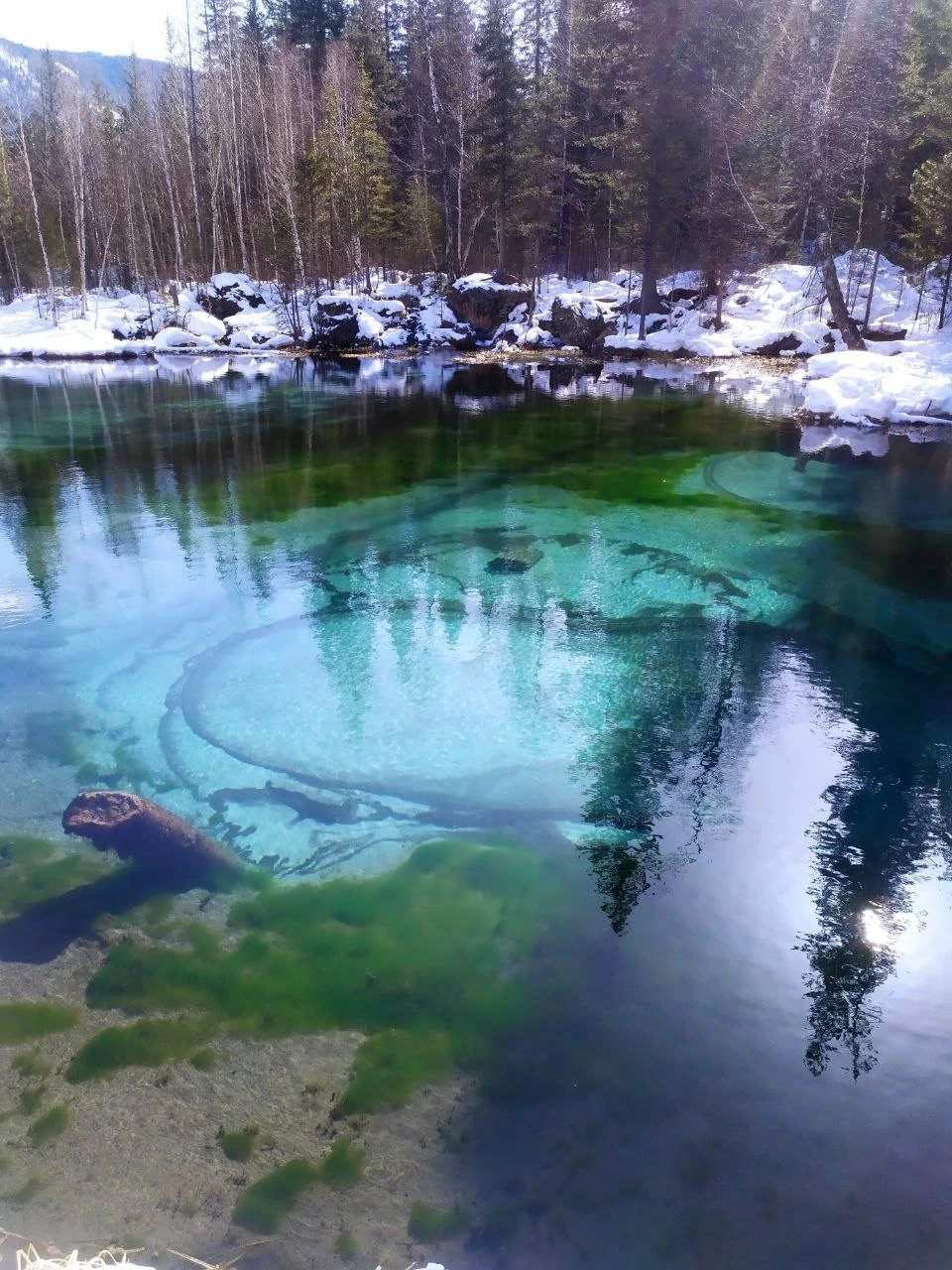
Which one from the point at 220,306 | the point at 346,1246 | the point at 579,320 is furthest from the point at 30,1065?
the point at 220,306

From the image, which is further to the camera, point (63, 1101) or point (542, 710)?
point (542, 710)

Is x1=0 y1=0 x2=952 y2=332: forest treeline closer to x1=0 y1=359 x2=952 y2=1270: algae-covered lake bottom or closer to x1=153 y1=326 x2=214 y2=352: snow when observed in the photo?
x1=153 y1=326 x2=214 y2=352: snow

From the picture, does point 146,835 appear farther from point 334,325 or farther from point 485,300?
point 485,300

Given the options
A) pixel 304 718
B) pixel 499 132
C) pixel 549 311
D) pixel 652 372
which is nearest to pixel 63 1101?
pixel 304 718

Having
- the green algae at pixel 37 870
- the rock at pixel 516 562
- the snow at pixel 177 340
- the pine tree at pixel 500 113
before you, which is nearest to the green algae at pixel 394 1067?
the green algae at pixel 37 870

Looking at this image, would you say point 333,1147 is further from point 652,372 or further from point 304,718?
point 652,372

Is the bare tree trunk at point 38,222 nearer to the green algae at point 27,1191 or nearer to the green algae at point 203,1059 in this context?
the green algae at point 203,1059
